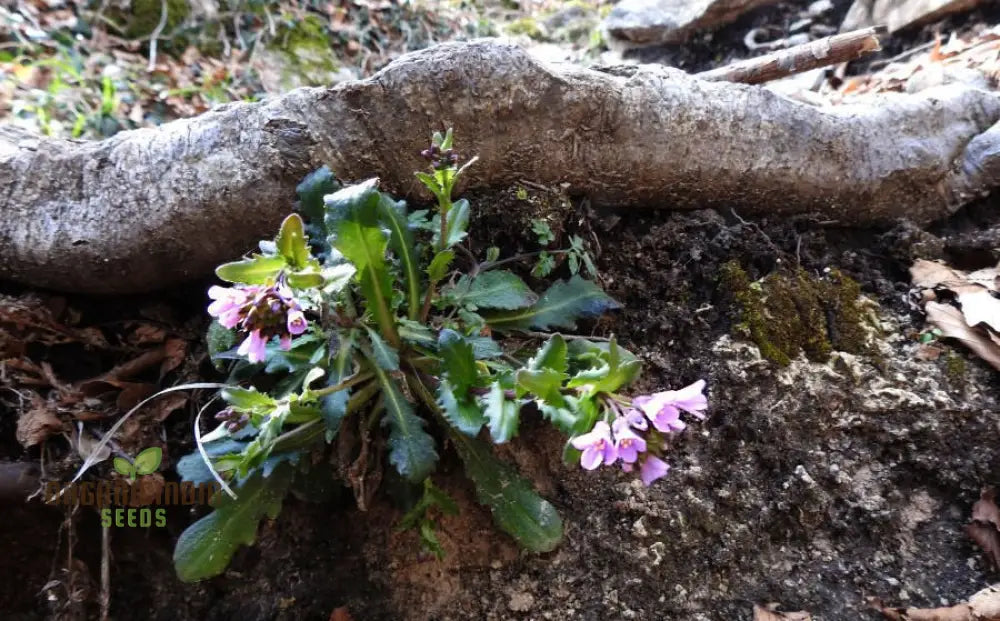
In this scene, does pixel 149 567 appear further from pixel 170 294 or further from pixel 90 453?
pixel 170 294

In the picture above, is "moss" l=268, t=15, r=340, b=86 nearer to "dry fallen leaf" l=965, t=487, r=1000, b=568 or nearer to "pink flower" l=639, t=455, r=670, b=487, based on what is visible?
"pink flower" l=639, t=455, r=670, b=487

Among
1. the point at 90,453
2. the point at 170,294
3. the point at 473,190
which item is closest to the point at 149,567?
the point at 90,453

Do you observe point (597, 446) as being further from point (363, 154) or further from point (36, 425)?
point (36, 425)

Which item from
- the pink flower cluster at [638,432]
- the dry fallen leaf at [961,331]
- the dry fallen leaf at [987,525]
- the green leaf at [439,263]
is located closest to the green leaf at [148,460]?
the green leaf at [439,263]

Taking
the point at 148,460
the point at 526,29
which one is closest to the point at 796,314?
the point at 148,460

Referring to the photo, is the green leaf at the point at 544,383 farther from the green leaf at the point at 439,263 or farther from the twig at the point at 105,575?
the twig at the point at 105,575

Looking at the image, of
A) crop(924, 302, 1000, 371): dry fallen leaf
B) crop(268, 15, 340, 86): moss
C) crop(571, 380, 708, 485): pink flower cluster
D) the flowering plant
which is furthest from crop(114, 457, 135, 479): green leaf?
crop(268, 15, 340, 86): moss

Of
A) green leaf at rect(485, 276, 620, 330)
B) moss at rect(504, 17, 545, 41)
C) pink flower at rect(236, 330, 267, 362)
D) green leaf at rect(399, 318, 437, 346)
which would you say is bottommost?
moss at rect(504, 17, 545, 41)
